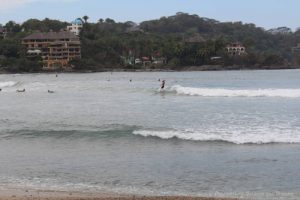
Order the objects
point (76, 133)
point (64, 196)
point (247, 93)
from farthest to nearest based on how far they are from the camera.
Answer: point (247, 93) < point (76, 133) < point (64, 196)

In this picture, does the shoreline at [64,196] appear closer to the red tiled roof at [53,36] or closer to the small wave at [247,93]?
the small wave at [247,93]

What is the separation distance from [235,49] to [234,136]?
161 m

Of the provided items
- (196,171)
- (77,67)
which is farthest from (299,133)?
(77,67)

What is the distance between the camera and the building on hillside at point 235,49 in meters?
172

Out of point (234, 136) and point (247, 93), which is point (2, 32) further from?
point (234, 136)

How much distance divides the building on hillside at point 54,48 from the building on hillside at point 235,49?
51.0 m

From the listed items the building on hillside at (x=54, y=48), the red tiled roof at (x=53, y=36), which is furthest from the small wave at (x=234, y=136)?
the red tiled roof at (x=53, y=36)

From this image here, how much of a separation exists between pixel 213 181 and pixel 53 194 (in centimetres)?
390

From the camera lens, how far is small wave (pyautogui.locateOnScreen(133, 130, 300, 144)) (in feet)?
58.3

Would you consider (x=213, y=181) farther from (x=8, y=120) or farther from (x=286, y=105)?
(x=286, y=105)

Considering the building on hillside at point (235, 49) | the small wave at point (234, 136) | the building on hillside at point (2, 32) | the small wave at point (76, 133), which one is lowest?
the small wave at point (76, 133)

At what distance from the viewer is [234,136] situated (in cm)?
1881

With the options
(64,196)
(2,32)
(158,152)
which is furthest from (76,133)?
(2,32)

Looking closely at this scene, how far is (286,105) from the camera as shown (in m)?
31.6
